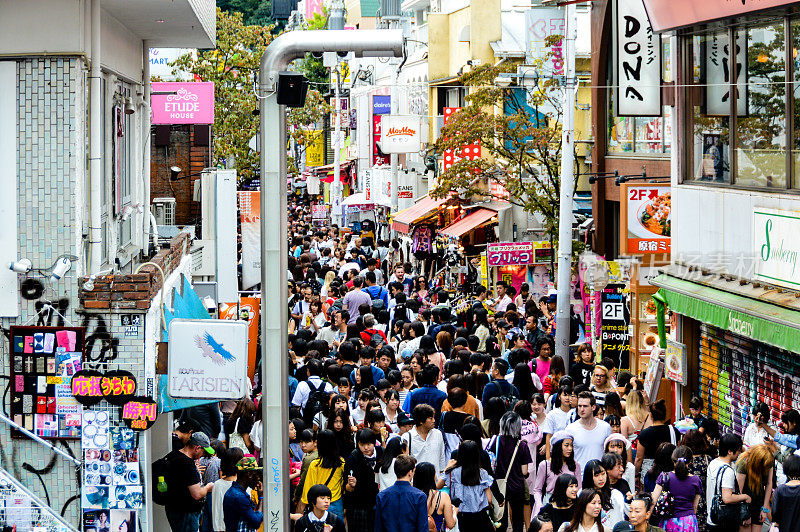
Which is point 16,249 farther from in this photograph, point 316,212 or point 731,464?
point 316,212

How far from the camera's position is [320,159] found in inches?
2505

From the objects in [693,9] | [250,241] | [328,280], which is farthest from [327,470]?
[328,280]

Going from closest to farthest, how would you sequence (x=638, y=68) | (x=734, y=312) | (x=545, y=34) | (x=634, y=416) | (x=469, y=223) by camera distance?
(x=634, y=416), (x=734, y=312), (x=638, y=68), (x=545, y=34), (x=469, y=223)

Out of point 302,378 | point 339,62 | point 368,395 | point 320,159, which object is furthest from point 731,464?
point 320,159

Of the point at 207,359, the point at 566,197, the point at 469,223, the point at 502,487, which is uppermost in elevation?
the point at 566,197

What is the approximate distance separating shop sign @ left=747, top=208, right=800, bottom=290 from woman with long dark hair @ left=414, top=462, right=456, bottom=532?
194 inches

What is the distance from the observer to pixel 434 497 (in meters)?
9.30

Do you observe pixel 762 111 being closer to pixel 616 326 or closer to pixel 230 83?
pixel 616 326

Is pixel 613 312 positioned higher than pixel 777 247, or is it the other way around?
pixel 777 247

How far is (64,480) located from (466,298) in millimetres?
14868

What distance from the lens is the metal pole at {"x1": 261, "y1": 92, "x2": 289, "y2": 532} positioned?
25.3ft

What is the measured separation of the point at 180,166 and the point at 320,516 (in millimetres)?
18563

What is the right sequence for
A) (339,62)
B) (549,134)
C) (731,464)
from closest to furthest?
(731,464), (549,134), (339,62)

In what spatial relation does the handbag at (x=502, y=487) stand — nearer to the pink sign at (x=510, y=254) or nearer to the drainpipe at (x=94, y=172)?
the drainpipe at (x=94, y=172)
